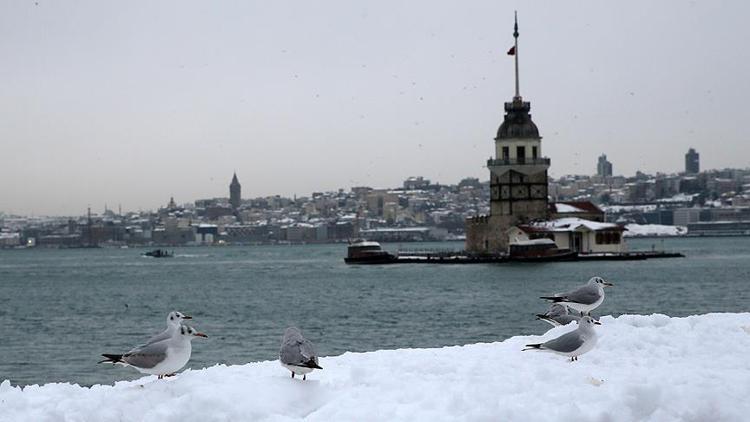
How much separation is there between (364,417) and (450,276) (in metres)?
61.9

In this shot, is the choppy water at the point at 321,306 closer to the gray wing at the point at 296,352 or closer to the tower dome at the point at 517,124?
the tower dome at the point at 517,124

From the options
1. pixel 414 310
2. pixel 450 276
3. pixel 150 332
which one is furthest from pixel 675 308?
pixel 450 276

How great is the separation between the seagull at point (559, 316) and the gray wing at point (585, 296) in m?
0.49

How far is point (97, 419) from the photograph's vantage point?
952 centimetres

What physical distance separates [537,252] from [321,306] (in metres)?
35.5

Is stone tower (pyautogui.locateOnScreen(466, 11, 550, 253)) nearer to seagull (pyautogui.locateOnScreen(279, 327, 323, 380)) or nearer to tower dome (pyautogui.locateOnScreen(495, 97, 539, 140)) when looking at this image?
tower dome (pyautogui.locateOnScreen(495, 97, 539, 140))

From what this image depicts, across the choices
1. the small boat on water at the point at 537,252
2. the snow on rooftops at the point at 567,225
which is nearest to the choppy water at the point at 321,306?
the small boat on water at the point at 537,252

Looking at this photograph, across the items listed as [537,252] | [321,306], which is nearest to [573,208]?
[537,252]

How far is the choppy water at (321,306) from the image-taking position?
32.2 meters

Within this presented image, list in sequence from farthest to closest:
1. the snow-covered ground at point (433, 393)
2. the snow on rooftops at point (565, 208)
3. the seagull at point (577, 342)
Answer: the snow on rooftops at point (565, 208) → the seagull at point (577, 342) → the snow-covered ground at point (433, 393)

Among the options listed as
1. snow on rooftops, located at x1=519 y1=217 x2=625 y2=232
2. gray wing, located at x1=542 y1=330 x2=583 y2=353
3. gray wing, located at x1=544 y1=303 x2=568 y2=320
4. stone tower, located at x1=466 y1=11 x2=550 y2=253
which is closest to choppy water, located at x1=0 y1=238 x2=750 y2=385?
snow on rooftops, located at x1=519 y1=217 x2=625 y2=232

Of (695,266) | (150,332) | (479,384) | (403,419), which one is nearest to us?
(403,419)

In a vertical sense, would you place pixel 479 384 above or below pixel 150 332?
above

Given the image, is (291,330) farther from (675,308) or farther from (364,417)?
(675,308)
